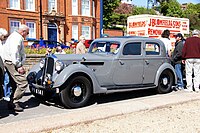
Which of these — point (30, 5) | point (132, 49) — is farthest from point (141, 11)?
point (132, 49)

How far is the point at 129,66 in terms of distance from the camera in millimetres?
6996

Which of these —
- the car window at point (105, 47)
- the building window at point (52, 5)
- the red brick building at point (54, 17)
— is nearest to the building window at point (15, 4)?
the red brick building at point (54, 17)

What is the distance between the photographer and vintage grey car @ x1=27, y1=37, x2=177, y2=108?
237 inches

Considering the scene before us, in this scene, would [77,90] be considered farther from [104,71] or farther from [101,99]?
[101,99]

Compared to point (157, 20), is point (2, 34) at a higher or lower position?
lower

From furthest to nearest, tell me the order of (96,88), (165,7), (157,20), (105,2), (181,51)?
(165,7) < (105,2) < (157,20) < (181,51) < (96,88)

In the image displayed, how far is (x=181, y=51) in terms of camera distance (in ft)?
27.4

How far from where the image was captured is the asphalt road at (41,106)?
5625 millimetres

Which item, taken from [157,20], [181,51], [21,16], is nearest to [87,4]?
[21,16]

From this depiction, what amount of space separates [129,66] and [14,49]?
9.95 ft

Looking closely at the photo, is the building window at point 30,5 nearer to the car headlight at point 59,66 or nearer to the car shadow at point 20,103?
the car shadow at point 20,103

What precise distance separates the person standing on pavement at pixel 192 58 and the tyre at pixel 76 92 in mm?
3508

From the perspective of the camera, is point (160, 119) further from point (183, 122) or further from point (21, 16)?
point (21, 16)

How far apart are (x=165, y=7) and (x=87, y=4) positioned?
96.6 ft
